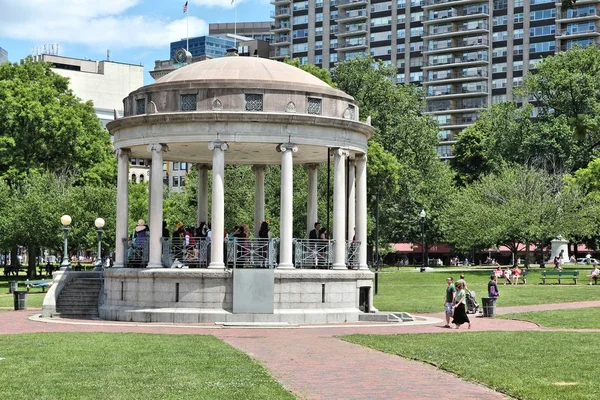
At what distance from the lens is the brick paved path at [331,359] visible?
53.9ft

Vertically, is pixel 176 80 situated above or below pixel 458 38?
below

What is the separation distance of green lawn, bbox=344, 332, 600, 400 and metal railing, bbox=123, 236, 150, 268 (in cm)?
1130

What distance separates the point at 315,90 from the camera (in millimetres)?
34625

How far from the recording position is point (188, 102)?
111 feet

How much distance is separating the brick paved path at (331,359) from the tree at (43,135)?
4005 cm

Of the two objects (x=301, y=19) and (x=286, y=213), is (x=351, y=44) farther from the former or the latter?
(x=286, y=213)

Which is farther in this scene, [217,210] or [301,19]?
[301,19]

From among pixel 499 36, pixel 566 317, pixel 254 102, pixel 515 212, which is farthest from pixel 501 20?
pixel 254 102

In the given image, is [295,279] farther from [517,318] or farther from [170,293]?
[517,318]

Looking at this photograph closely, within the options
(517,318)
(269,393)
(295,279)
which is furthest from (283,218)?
(269,393)

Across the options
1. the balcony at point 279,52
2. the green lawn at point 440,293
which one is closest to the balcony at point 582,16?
the balcony at point 279,52

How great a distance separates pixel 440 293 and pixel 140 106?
23148mm

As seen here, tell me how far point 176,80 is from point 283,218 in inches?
235

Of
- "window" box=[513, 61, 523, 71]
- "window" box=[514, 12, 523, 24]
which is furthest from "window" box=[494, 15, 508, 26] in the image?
"window" box=[513, 61, 523, 71]
